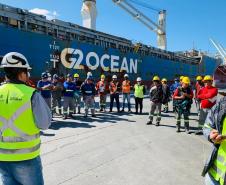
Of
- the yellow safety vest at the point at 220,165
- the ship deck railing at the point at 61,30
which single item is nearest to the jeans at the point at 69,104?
the yellow safety vest at the point at 220,165

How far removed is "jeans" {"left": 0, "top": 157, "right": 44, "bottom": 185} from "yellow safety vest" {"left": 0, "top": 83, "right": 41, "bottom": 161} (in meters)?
0.05

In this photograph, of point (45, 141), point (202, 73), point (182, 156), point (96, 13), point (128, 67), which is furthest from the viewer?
point (202, 73)

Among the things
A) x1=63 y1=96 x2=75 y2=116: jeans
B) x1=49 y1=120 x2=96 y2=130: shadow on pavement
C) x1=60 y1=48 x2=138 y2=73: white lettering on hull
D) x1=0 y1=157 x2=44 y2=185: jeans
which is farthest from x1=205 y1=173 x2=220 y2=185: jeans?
x1=60 y1=48 x2=138 y2=73: white lettering on hull

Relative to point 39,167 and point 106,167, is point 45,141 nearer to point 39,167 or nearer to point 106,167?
point 106,167

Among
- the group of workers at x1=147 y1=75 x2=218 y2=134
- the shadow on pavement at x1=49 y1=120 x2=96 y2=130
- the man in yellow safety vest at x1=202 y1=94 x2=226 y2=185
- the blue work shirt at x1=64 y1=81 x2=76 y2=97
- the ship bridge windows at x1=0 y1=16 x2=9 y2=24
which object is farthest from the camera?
the ship bridge windows at x1=0 y1=16 x2=9 y2=24

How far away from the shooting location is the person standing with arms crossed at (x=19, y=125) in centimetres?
253

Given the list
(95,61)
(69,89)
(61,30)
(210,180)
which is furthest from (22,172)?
(95,61)

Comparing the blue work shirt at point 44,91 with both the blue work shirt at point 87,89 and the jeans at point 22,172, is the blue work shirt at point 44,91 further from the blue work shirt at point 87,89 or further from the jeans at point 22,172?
the jeans at point 22,172

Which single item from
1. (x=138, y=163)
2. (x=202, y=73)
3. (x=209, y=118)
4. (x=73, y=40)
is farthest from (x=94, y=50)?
(x=202, y=73)

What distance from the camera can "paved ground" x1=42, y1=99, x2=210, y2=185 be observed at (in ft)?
16.7

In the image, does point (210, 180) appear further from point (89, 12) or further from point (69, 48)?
point (89, 12)

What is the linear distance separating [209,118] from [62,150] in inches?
190

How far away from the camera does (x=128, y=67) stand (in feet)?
101

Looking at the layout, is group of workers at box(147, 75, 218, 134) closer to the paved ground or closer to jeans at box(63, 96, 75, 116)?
the paved ground
